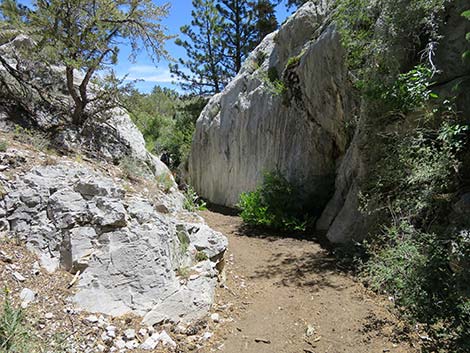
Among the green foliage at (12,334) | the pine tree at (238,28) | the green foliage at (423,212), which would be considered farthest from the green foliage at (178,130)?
the green foliage at (12,334)

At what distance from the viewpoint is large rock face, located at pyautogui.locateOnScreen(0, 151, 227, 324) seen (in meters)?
3.35

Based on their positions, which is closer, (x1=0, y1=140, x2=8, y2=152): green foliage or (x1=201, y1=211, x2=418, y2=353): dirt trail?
(x1=201, y1=211, x2=418, y2=353): dirt trail

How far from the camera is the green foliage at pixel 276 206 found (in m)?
7.05

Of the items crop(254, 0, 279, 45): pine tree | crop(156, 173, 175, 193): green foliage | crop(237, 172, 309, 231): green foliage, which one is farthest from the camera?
crop(254, 0, 279, 45): pine tree

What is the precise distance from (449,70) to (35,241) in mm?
4935

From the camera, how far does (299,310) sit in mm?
3852

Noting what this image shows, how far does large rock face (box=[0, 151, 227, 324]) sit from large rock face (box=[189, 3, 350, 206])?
4.25 metres

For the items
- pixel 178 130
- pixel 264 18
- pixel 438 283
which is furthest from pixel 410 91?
pixel 178 130

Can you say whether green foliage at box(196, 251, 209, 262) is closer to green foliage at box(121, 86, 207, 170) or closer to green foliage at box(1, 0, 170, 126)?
green foliage at box(1, 0, 170, 126)

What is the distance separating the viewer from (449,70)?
402 centimetres

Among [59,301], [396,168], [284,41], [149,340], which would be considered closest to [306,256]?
[396,168]

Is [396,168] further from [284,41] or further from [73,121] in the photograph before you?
[284,41]

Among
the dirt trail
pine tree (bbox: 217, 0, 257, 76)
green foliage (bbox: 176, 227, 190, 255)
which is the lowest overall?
the dirt trail

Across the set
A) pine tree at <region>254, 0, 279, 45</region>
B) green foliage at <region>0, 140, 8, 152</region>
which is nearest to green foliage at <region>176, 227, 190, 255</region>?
green foliage at <region>0, 140, 8, 152</region>
